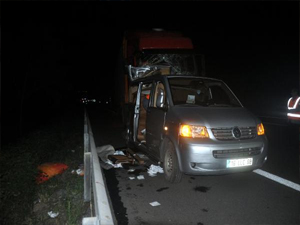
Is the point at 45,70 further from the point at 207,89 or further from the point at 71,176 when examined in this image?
the point at 207,89

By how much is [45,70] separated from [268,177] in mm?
9290

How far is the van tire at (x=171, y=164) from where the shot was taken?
4531mm

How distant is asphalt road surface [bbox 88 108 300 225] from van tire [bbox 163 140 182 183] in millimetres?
163

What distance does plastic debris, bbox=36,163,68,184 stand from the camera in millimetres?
A: 5461

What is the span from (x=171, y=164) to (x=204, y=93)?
78.3 inches

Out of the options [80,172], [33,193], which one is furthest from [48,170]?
[33,193]

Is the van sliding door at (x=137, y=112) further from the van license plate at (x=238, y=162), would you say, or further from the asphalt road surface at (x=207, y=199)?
the van license plate at (x=238, y=162)

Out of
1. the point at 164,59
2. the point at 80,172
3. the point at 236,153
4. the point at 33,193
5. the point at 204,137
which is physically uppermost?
the point at 164,59

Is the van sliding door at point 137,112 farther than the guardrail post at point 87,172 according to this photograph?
Yes

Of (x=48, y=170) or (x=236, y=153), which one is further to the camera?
(x=48, y=170)

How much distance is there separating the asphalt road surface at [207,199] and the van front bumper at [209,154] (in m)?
0.44

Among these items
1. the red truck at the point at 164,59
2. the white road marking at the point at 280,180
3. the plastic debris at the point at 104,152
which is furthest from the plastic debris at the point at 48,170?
the white road marking at the point at 280,180

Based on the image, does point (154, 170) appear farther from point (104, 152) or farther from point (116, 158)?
point (104, 152)

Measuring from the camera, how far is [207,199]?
4.12 m
